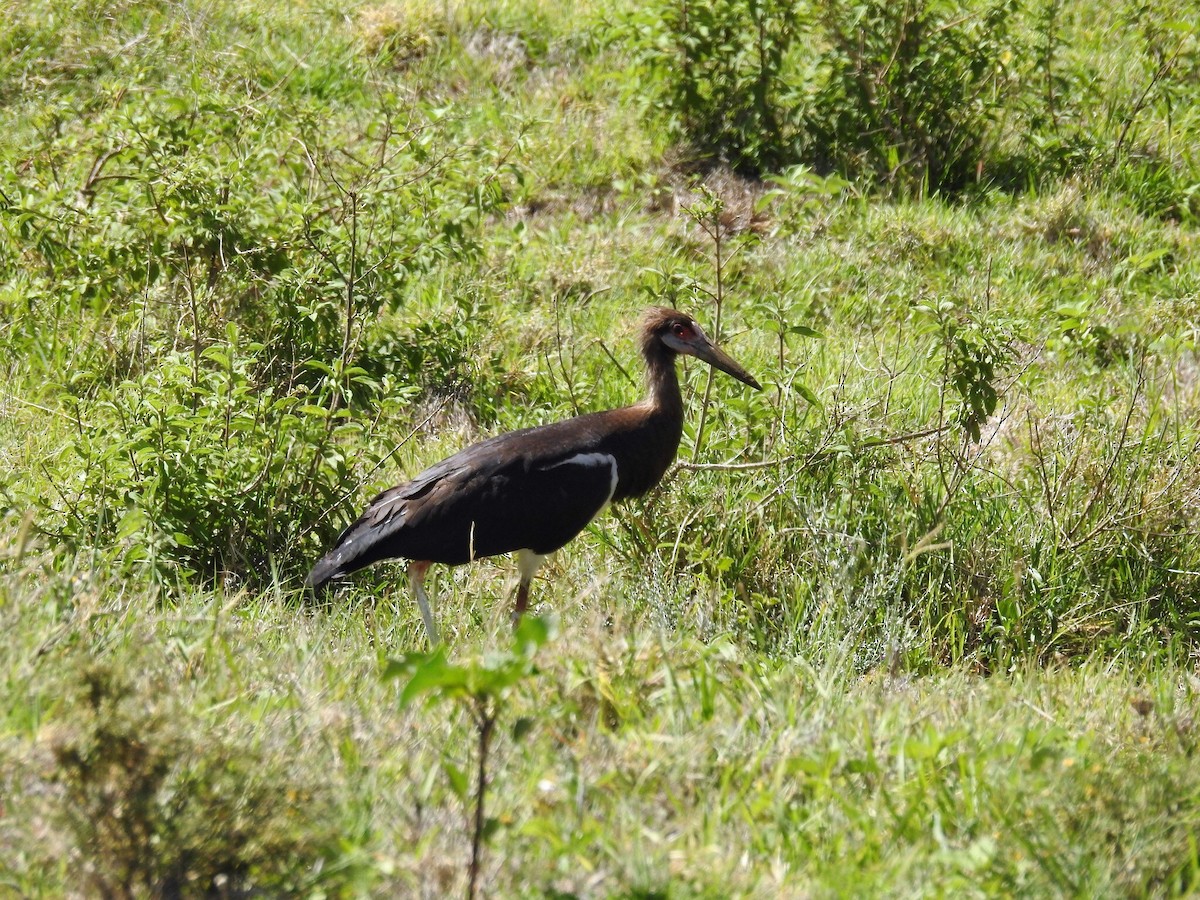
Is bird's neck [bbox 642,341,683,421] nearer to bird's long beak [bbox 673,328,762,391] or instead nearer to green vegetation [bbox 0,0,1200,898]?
bird's long beak [bbox 673,328,762,391]

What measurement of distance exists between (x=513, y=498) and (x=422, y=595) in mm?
511

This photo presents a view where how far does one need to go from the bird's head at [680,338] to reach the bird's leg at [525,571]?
3.34 ft

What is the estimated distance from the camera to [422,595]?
17.2 feet

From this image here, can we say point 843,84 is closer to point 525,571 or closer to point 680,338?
point 680,338

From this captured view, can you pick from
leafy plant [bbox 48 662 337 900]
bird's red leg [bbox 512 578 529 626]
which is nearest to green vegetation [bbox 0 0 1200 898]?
leafy plant [bbox 48 662 337 900]

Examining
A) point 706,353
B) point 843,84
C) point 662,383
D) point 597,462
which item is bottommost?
point 597,462

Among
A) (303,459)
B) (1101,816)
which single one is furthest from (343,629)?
(1101,816)

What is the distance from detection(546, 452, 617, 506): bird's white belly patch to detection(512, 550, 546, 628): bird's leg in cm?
36

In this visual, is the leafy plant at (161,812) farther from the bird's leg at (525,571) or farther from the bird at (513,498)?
the bird's leg at (525,571)

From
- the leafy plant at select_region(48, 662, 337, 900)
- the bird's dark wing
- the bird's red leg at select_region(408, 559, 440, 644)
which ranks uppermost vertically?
the leafy plant at select_region(48, 662, 337, 900)

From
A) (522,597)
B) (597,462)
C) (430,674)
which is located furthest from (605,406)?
(430,674)

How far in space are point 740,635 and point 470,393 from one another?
2.35 metres

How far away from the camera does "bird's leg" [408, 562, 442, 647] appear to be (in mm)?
5069

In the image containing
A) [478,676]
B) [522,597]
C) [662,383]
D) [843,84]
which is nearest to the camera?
[478,676]
